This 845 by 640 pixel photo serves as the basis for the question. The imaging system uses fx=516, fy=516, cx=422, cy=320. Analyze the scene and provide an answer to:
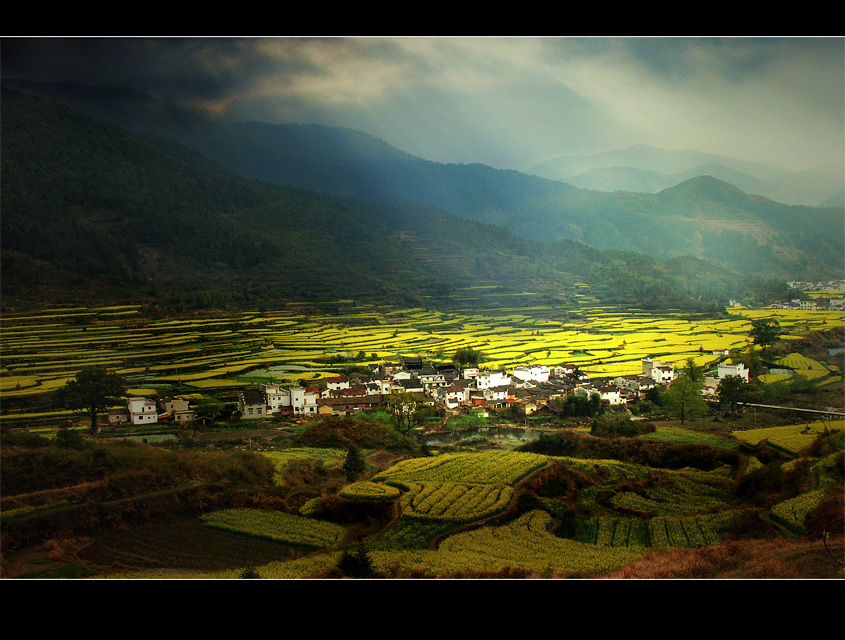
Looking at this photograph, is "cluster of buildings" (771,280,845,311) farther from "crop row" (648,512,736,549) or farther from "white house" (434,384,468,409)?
"white house" (434,384,468,409)

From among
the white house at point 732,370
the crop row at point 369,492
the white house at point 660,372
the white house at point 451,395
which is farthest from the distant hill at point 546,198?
the crop row at point 369,492

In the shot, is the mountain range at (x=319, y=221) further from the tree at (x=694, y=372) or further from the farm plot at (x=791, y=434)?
the farm plot at (x=791, y=434)

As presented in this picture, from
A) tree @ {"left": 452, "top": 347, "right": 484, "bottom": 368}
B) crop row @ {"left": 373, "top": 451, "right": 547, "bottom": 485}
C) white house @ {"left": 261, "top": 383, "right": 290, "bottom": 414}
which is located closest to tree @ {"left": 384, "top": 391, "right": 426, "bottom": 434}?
crop row @ {"left": 373, "top": 451, "right": 547, "bottom": 485}

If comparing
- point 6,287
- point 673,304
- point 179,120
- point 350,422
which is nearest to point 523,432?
point 350,422

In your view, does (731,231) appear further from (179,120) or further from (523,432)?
(179,120)

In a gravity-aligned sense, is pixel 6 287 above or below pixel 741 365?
above

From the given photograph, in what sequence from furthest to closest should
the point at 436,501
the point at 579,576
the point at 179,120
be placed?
the point at 179,120
the point at 436,501
the point at 579,576
